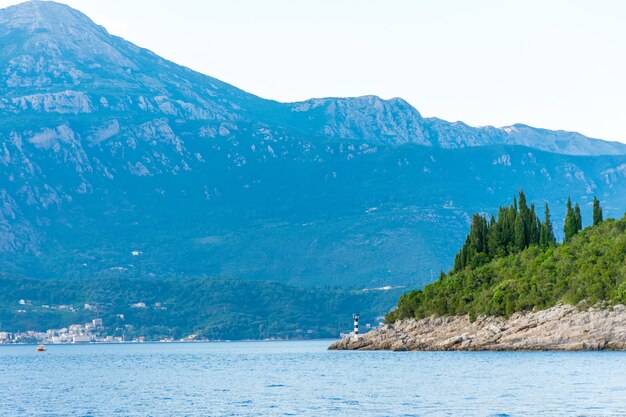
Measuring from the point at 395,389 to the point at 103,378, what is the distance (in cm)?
5188

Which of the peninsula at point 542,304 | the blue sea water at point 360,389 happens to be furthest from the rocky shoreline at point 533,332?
the blue sea water at point 360,389

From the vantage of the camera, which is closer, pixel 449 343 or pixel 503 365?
pixel 503 365

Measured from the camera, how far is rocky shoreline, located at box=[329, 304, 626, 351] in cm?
15662

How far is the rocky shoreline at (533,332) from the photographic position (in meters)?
Result: 157

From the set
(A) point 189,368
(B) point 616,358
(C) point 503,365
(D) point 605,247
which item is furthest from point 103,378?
(D) point 605,247

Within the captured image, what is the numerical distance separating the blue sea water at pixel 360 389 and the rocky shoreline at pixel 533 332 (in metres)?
6.58

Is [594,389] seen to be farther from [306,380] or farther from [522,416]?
[306,380]

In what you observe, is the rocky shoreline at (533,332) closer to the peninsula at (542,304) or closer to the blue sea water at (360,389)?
the peninsula at (542,304)

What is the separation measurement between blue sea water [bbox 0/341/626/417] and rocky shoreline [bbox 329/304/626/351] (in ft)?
21.6

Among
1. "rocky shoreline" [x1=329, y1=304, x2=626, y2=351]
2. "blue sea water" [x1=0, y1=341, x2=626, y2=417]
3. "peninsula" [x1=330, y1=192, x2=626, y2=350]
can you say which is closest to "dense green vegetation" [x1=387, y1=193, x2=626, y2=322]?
"peninsula" [x1=330, y1=192, x2=626, y2=350]

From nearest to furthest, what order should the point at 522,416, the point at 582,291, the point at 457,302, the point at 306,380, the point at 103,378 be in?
the point at 522,416 → the point at 306,380 → the point at 103,378 → the point at 582,291 → the point at 457,302

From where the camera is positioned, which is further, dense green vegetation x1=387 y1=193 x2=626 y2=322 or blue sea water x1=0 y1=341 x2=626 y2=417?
dense green vegetation x1=387 y1=193 x2=626 y2=322

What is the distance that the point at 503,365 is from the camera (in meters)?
132

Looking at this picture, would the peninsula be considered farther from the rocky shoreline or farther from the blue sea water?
the blue sea water
